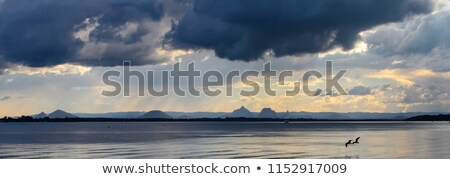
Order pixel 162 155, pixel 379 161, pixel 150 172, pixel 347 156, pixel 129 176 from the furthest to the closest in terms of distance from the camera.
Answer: pixel 162 155
pixel 347 156
pixel 379 161
pixel 150 172
pixel 129 176

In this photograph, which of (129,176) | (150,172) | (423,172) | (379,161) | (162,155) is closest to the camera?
(129,176)

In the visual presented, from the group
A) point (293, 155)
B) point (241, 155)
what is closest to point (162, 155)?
point (241, 155)

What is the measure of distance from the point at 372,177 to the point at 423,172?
4266 millimetres

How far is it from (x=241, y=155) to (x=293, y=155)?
579cm

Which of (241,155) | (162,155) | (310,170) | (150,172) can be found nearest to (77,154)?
(162,155)

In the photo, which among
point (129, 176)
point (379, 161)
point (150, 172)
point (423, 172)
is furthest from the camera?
point (379, 161)

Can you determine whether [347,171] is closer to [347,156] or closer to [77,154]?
[347,156]

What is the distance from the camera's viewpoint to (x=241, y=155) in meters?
61.3

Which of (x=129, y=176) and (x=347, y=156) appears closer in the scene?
(x=129, y=176)

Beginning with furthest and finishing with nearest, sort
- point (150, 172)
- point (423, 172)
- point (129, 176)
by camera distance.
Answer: point (423, 172), point (150, 172), point (129, 176)

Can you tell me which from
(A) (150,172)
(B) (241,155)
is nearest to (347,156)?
(B) (241,155)

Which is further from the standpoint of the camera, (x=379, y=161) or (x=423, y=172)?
(x=379, y=161)

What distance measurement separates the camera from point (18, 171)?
4409 centimetres

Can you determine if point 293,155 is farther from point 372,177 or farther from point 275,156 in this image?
point 372,177
